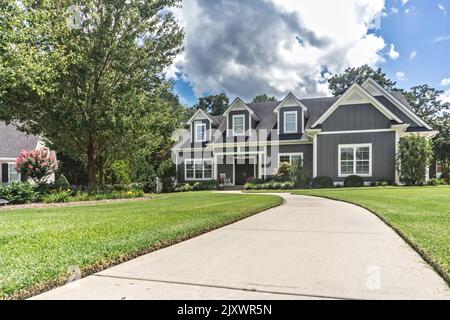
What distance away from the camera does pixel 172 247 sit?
16.0 feet

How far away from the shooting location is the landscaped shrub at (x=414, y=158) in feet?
65.2

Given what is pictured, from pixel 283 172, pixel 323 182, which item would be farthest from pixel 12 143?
pixel 323 182

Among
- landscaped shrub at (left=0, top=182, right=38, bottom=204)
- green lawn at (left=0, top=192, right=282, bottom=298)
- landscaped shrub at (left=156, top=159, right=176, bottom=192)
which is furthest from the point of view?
landscaped shrub at (left=156, top=159, right=176, bottom=192)

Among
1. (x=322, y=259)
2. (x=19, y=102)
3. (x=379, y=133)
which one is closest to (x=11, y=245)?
(x=322, y=259)

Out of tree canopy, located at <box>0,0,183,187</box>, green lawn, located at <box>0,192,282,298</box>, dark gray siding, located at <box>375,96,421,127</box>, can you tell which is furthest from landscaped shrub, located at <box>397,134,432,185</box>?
green lawn, located at <box>0,192,282,298</box>

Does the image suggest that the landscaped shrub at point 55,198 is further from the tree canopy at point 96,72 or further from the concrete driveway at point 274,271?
the concrete driveway at point 274,271

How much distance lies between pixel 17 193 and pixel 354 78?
136 ft

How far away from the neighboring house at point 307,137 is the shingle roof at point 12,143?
37.4ft

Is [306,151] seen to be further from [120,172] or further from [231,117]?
[120,172]

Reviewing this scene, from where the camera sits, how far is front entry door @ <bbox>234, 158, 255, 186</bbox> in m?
26.8

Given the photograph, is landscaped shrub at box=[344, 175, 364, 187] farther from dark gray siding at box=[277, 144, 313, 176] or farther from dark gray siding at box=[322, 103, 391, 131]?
dark gray siding at box=[322, 103, 391, 131]

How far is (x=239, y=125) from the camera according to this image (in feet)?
87.0

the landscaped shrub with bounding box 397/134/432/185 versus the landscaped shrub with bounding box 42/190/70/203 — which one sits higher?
the landscaped shrub with bounding box 397/134/432/185
